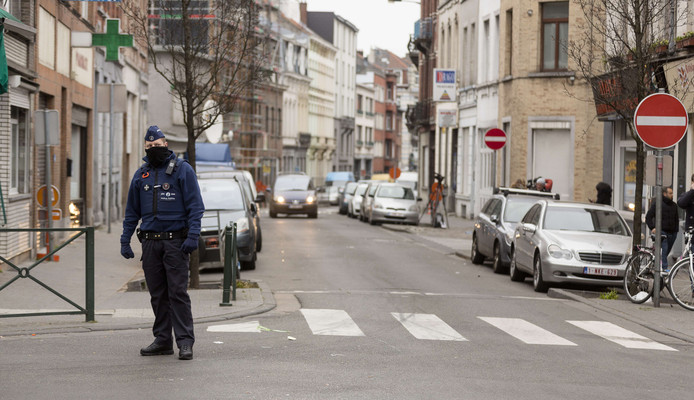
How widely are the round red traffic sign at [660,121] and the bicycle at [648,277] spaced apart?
1534mm

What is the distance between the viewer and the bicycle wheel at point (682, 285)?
15.2 meters

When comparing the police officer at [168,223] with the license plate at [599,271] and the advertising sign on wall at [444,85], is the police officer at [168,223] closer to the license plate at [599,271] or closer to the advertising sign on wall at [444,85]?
the license plate at [599,271]

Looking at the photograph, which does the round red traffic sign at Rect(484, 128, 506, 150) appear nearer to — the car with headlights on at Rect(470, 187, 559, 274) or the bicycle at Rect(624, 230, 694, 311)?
the car with headlights on at Rect(470, 187, 559, 274)

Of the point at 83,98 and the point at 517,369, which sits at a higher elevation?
the point at 83,98

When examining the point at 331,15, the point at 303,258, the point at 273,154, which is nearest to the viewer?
the point at 303,258

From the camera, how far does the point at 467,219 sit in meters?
45.7

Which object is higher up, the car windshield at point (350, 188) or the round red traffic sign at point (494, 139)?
the round red traffic sign at point (494, 139)

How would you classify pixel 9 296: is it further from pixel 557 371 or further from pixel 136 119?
pixel 136 119

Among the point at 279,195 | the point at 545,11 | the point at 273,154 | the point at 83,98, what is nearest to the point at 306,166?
the point at 273,154

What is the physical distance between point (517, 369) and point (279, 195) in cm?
3677

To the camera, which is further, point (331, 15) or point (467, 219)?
point (331, 15)

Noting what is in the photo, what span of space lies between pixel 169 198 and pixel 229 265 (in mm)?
4454

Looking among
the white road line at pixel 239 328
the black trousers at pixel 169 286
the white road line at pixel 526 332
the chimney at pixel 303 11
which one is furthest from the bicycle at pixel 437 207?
the chimney at pixel 303 11

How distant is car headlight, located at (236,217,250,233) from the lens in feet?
67.7
